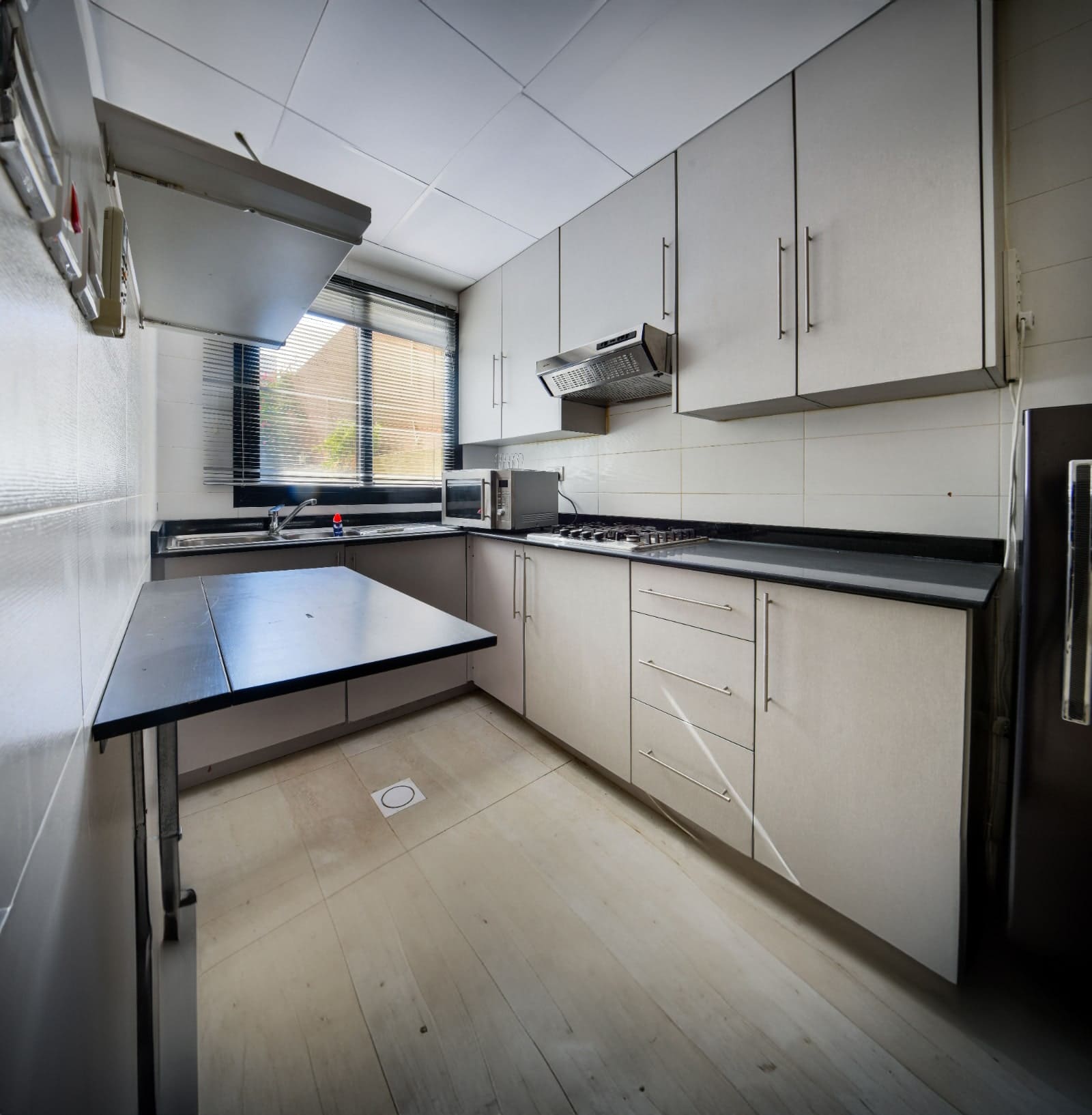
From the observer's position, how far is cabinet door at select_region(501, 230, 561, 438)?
2.63m

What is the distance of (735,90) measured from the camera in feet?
5.68

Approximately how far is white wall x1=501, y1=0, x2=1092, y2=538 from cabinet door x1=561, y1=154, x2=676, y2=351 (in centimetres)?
59

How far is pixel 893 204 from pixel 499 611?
215 cm

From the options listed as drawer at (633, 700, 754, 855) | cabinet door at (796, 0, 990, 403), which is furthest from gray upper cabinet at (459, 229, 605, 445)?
drawer at (633, 700, 754, 855)

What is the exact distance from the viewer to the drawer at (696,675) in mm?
1487

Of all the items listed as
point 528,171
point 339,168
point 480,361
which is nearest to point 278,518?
point 480,361

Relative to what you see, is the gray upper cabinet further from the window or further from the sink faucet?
the sink faucet

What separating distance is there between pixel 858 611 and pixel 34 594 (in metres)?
1.48

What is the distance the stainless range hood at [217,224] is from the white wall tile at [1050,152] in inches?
73.1

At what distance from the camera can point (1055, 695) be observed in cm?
103

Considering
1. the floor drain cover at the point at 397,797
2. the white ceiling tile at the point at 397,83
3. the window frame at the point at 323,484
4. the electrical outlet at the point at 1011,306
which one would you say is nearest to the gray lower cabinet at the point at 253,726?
the floor drain cover at the point at 397,797

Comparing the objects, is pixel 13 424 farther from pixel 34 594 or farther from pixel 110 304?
pixel 110 304

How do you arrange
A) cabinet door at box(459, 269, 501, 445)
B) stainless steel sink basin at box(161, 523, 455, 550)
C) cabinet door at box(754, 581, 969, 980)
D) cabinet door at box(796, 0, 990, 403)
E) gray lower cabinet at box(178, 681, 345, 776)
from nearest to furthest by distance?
cabinet door at box(754, 581, 969, 980), cabinet door at box(796, 0, 990, 403), gray lower cabinet at box(178, 681, 345, 776), stainless steel sink basin at box(161, 523, 455, 550), cabinet door at box(459, 269, 501, 445)

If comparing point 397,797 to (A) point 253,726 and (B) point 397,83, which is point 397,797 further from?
(B) point 397,83
